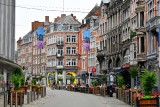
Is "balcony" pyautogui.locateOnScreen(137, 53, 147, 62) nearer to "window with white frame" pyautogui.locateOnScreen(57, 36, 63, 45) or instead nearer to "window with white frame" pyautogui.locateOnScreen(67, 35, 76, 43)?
"window with white frame" pyautogui.locateOnScreen(67, 35, 76, 43)

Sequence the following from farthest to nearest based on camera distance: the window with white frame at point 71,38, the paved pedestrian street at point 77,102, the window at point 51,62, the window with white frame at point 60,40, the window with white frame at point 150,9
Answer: the window at point 51,62 < the window with white frame at point 60,40 < the window with white frame at point 71,38 < the window with white frame at point 150,9 < the paved pedestrian street at point 77,102

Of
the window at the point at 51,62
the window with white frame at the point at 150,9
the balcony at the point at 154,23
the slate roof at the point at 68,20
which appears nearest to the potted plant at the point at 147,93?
the balcony at the point at 154,23

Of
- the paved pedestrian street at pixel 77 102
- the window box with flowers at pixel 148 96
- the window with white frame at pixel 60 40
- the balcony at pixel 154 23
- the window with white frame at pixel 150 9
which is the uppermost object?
the window with white frame at pixel 60 40

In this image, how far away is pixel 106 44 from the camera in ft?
257

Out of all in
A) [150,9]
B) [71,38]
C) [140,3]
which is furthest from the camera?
[71,38]

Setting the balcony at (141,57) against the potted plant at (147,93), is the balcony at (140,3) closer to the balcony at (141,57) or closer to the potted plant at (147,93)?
the balcony at (141,57)

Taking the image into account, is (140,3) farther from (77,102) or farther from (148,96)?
(148,96)

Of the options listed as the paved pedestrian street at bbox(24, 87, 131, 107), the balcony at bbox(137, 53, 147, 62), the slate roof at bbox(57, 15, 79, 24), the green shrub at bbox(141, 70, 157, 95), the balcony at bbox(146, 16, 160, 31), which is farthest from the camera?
the slate roof at bbox(57, 15, 79, 24)

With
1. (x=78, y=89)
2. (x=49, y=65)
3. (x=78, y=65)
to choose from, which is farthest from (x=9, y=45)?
(x=49, y=65)

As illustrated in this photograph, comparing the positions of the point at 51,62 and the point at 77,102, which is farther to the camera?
the point at 51,62

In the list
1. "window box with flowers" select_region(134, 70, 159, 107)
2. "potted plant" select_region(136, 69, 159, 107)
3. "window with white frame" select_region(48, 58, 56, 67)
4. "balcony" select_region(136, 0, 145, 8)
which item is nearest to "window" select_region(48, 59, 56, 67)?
"window with white frame" select_region(48, 58, 56, 67)

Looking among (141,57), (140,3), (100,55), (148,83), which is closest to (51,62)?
(100,55)

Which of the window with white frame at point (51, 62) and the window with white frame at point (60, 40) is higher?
the window with white frame at point (60, 40)

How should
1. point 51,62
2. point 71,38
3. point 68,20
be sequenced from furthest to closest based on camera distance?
1. point 51,62
2. point 68,20
3. point 71,38
